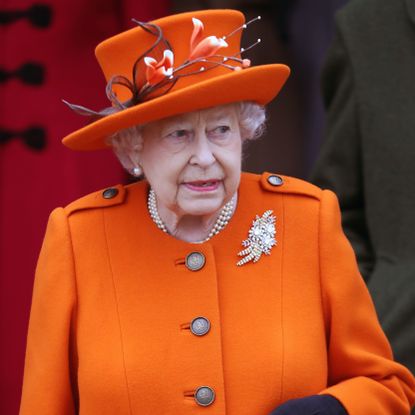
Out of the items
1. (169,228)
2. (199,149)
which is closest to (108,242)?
(169,228)

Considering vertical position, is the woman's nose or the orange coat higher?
the woman's nose

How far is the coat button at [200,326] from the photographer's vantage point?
3.08 meters

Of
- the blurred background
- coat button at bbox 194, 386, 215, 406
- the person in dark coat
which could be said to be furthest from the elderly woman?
the blurred background

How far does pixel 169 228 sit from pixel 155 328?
28 cm

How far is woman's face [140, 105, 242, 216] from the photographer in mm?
3008

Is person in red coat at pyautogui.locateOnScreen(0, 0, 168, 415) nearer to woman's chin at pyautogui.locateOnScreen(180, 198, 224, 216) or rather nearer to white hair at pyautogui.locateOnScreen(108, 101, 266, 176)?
white hair at pyautogui.locateOnScreen(108, 101, 266, 176)

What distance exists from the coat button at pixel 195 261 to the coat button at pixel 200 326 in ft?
0.43

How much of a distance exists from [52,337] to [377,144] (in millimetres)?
1513

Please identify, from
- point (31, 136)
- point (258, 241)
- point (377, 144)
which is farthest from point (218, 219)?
point (31, 136)

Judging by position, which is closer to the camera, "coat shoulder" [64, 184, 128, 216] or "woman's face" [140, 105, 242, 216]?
"woman's face" [140, 105, 242, 216]

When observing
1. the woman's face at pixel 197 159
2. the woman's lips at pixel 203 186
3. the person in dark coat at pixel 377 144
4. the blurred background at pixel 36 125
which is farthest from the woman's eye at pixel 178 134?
the blurred background at pixel 36 125

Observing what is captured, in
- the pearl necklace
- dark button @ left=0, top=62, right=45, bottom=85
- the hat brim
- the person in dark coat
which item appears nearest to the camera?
the hat brim

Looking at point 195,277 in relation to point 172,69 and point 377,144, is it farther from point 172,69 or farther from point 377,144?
point 377,144

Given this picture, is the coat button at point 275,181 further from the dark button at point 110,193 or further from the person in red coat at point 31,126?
the person in red coat at point 31,126
